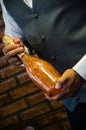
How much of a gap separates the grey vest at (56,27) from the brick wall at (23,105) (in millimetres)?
597

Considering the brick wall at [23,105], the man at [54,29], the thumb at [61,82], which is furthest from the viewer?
the brick wall at [23,105]

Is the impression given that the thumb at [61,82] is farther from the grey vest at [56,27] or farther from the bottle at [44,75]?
the grey vest at [56,27]

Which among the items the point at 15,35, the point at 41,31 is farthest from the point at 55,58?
the point at 15,35

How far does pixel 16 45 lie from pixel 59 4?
0.72 feet

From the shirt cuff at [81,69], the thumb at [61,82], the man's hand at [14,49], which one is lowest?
the man's hand at [14,49]

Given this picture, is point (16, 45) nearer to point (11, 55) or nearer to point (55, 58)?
point (11, 55)

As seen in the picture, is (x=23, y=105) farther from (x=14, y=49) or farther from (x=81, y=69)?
(x=81, y=69)

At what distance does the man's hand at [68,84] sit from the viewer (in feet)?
2.76

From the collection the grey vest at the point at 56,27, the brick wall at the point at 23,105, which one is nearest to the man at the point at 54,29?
the grey vest at the point at 56,27

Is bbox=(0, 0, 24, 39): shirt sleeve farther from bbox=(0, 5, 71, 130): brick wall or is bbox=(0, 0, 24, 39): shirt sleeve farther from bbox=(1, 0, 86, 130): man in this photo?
bbox=(0, 5, 71, 130): brick wall

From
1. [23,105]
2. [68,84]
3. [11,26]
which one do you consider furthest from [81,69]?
[23,105]

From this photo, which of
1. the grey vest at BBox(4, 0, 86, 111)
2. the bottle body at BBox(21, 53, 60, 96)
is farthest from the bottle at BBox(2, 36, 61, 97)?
the grey vest at BBox(4, 0, 86, 111)

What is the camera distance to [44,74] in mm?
901

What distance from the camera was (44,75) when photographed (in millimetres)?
900
